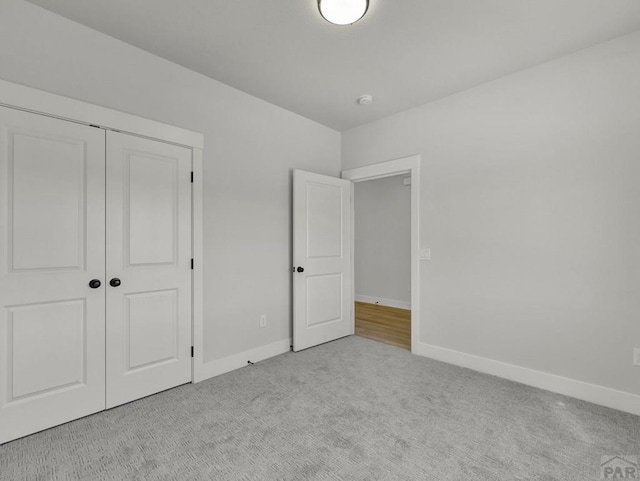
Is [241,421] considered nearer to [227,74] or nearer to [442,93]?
[227,74]

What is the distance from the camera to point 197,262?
2.73 metres

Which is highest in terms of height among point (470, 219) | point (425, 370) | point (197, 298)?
point (470, 219)

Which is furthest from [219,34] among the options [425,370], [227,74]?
[425,370]

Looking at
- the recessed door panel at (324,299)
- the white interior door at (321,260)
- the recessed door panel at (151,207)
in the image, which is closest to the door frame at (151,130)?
the recessed door panel at (151,207)

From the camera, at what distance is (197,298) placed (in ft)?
8.98

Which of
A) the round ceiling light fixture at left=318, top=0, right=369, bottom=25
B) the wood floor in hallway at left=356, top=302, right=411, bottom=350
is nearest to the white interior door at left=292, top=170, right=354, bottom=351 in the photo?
the wood floor in hallway at left=356, top=302, right=411, bottom=350

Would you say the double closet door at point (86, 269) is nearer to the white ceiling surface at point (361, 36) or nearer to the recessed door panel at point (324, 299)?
the white ceiling surface at point (361, 36)

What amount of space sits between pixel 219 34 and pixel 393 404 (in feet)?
9.82

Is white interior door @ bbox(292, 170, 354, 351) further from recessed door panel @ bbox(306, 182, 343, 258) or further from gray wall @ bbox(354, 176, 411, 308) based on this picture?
gray wall @ bbox(354, 176, 411, 308)

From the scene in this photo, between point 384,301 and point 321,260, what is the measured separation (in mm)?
2818

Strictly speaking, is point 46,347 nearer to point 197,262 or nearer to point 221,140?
point 197,262

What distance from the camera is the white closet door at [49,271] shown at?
1.91m

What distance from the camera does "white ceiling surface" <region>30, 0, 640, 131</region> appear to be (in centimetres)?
199

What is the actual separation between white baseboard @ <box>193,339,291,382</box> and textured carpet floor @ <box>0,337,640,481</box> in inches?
4.8
